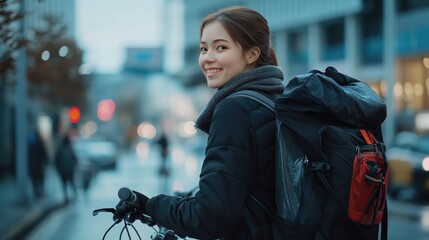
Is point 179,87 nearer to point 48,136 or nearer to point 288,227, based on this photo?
point 48,136

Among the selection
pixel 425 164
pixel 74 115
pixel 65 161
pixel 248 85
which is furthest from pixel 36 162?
pixel 248 85

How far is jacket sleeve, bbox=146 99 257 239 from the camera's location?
93.4 inches

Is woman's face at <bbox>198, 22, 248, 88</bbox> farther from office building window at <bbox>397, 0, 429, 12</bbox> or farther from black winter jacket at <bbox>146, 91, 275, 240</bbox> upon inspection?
office building window at <bbox>397, 0, 429, 12</bbox>

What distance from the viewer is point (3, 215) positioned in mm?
13172

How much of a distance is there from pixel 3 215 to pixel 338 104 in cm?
1184

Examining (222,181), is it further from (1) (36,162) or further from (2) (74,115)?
(2) (74,115)

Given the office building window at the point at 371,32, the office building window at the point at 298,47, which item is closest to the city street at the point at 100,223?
the office building window at the point at 371,32

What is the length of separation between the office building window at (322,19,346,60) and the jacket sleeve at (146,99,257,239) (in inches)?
1688

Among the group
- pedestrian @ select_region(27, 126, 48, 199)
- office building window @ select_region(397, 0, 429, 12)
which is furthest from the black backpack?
office building window @ select_region(397, 0, 429, 12)

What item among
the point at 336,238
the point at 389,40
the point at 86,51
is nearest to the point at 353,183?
the point at 336,238

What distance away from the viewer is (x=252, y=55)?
8.95ft

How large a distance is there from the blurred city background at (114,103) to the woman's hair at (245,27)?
47 centimetres

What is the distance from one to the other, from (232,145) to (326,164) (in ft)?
1.08

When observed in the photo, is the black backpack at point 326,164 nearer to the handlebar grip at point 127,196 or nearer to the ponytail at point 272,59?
the ponytail at point 272,59
